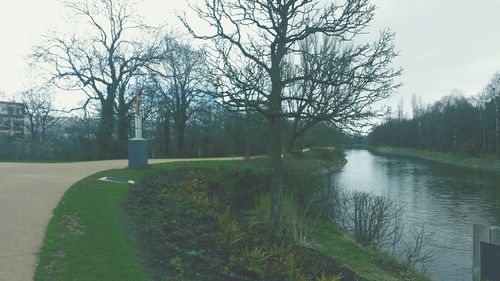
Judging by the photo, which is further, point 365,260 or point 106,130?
point 106,130

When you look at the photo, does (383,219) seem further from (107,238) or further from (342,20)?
(107,238)

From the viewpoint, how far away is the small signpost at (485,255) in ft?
30.1

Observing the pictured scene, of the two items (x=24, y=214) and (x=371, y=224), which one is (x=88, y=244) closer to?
(x=24, y=214)

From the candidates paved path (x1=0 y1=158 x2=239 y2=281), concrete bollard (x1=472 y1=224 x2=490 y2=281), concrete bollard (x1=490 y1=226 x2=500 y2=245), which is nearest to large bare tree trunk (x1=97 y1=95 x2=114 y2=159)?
paved path (x1=0 y1=158 x2=239 y2=281)

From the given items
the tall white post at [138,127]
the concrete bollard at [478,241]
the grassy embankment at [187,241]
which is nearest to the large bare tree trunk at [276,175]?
the grassy embankment at [187,241]

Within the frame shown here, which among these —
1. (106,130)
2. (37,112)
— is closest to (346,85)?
(106,130)

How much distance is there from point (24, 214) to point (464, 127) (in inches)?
2405

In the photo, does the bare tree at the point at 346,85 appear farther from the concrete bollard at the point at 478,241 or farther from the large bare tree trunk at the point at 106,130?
the large bare tree trunk at the point at 106,130

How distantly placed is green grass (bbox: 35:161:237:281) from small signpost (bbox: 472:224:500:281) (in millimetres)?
7354

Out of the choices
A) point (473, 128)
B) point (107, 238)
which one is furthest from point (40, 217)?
point (473, 128)

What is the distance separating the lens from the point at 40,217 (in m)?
7.96

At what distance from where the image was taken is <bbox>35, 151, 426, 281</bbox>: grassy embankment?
584 centimetres

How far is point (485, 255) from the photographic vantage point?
9.41m

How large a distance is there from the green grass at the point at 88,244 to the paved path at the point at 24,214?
17 centimetres
